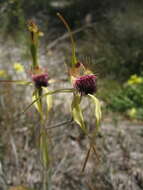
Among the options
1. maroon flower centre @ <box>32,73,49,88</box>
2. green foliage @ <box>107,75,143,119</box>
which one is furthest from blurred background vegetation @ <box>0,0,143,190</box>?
maroon flower centre @ <box>32,73,49,88</box>

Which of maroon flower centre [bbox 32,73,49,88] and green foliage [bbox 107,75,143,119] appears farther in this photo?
green foliage [bbox 107,75,143,119]

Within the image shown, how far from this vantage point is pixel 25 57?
3301mm

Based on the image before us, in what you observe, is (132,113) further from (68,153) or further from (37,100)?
(37,100)

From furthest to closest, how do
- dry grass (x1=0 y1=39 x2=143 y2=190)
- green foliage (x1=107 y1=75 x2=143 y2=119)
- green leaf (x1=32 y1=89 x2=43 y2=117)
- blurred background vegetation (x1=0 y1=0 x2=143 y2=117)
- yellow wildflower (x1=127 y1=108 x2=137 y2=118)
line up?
blurred background vegetation (x1=0 y1=0 x2=143 y2=117)
green foliage (x1=107 y1=75 x2=143 y2=119)
yellow wildflower (x1=127 y1=108 x2=137 y2=118)
dry grass (x1=0 y1=39 x2=143 y2=190)
green leaf (x1=32 y1=89 x2=43 y2=117)

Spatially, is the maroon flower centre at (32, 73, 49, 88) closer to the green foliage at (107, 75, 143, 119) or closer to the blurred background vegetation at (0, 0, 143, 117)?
the green foliage at (107, 75, 143, 119)

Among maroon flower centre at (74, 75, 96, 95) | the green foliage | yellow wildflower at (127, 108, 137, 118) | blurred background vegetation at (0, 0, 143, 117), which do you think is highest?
blurred background vegetation at (0, 0, 143, 117)

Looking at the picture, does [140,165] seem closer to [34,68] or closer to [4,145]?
[4,145]

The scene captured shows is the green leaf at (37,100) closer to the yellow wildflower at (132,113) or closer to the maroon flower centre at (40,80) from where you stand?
the maroon flower centre at (40,80)

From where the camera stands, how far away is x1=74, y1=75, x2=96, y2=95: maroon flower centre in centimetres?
117

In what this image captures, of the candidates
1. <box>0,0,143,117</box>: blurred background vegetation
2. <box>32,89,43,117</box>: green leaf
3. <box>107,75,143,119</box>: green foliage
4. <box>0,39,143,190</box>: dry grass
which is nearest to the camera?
<box>32,89,43,117</box>: green leaf

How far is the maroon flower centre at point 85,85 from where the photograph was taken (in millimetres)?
1171

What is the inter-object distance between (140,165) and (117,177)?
153mm

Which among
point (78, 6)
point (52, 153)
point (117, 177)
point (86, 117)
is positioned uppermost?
point (78, 6)

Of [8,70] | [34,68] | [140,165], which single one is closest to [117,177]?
[140,165]
